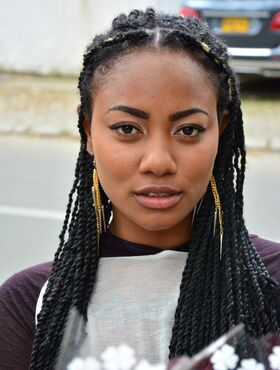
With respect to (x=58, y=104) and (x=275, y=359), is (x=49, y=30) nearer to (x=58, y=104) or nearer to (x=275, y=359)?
(x=58, y=104)

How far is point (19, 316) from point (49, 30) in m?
10.8

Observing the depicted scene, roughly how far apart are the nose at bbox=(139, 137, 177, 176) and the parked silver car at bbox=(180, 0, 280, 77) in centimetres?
815

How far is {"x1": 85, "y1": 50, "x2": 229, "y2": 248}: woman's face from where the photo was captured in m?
1.50

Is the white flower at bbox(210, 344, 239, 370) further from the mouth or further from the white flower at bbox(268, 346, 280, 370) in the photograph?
the mouth

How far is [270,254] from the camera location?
1.72 metres

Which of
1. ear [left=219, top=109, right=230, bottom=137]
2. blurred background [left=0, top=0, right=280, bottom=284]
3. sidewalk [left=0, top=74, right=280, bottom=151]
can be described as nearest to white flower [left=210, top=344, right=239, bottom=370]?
ear [left=219, top=109, right=230, bottom=137]

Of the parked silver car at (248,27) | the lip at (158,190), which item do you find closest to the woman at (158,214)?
the lip at (158,190)

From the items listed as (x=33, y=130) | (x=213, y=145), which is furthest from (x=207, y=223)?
(x=33, y=130)

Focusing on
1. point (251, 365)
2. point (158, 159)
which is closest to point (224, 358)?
point (251, 365)

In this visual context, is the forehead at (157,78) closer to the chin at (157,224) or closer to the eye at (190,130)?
the eye at (190,130)

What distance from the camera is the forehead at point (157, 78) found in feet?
4.96

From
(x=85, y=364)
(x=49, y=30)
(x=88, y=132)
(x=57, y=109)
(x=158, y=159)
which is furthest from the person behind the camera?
(x=49, y=30)

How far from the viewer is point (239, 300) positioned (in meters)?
1.56

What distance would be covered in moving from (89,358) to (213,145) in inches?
25.3
